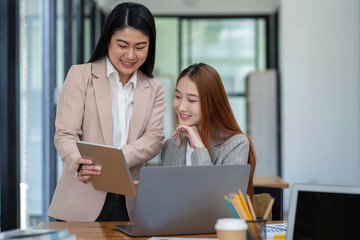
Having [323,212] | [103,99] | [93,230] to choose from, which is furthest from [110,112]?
[323,212]

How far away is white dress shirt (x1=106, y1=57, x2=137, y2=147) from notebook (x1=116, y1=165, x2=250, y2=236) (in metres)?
0.54

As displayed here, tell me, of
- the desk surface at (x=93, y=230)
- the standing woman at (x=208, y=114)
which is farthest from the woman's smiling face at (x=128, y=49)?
the desk surface at (x=93, y=230)

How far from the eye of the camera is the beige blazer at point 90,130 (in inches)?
78.2

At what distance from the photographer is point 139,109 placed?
2.10 metres

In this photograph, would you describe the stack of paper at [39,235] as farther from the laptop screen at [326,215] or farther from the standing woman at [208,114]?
the standing woman at [208,114]

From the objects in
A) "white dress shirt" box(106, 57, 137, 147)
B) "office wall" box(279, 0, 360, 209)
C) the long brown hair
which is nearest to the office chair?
the long brown hair

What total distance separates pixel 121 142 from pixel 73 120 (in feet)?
0.70

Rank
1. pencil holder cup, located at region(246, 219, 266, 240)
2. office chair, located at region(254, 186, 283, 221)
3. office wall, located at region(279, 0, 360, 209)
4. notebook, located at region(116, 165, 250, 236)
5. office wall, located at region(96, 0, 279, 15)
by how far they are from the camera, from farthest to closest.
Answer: office wall, located at region(96, 0, 279, 15) < office wall, located at region(279, 0, 360, 209) < office chair, located at region(254, 186, 283, 221) < notebook, located at region(116, 165, 250, 236) < pencil holder cup, located at region(246, 219, 266, 240)

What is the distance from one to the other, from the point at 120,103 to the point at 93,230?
0.57m

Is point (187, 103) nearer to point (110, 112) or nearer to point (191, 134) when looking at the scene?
point (191, 134)

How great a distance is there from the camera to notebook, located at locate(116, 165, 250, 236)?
1521 mm

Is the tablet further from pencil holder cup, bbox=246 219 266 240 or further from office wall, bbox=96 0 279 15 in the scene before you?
office wall, bbox=96 0 279 15

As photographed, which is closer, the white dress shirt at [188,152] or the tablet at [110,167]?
the tablet at [110,167]

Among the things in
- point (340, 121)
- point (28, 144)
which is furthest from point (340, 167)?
point (28, 144)
